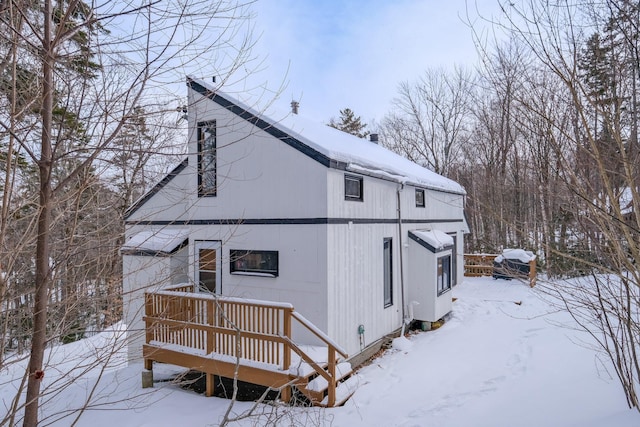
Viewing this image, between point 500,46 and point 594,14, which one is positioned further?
point 500,46

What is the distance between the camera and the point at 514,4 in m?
2.77

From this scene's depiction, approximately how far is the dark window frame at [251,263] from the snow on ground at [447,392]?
225cm

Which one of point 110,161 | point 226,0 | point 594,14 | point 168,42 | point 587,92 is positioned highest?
point 226,0

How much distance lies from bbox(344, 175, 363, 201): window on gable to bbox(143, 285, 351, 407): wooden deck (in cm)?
258

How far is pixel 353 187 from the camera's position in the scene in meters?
7.57

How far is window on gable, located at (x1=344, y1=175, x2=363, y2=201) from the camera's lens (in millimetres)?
7309

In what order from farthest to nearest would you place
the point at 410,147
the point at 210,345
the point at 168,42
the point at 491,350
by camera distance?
the point at 410,147 < the point at 491,350 < the point at 210,345 < the point at 168,42

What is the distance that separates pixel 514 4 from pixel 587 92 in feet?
3.09

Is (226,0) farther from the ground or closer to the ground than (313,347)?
farther from the ground

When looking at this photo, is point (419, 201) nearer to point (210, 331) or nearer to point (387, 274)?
point (387, 274)

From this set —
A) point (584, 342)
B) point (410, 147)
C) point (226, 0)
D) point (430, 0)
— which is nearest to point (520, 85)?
point (430, 0)

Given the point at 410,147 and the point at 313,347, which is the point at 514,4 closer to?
the point at 313,347

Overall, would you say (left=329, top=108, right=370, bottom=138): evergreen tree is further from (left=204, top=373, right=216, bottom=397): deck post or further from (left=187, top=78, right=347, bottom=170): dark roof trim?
(left=204, top=373, right=216, bottom=397): deck post

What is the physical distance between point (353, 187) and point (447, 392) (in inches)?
157
